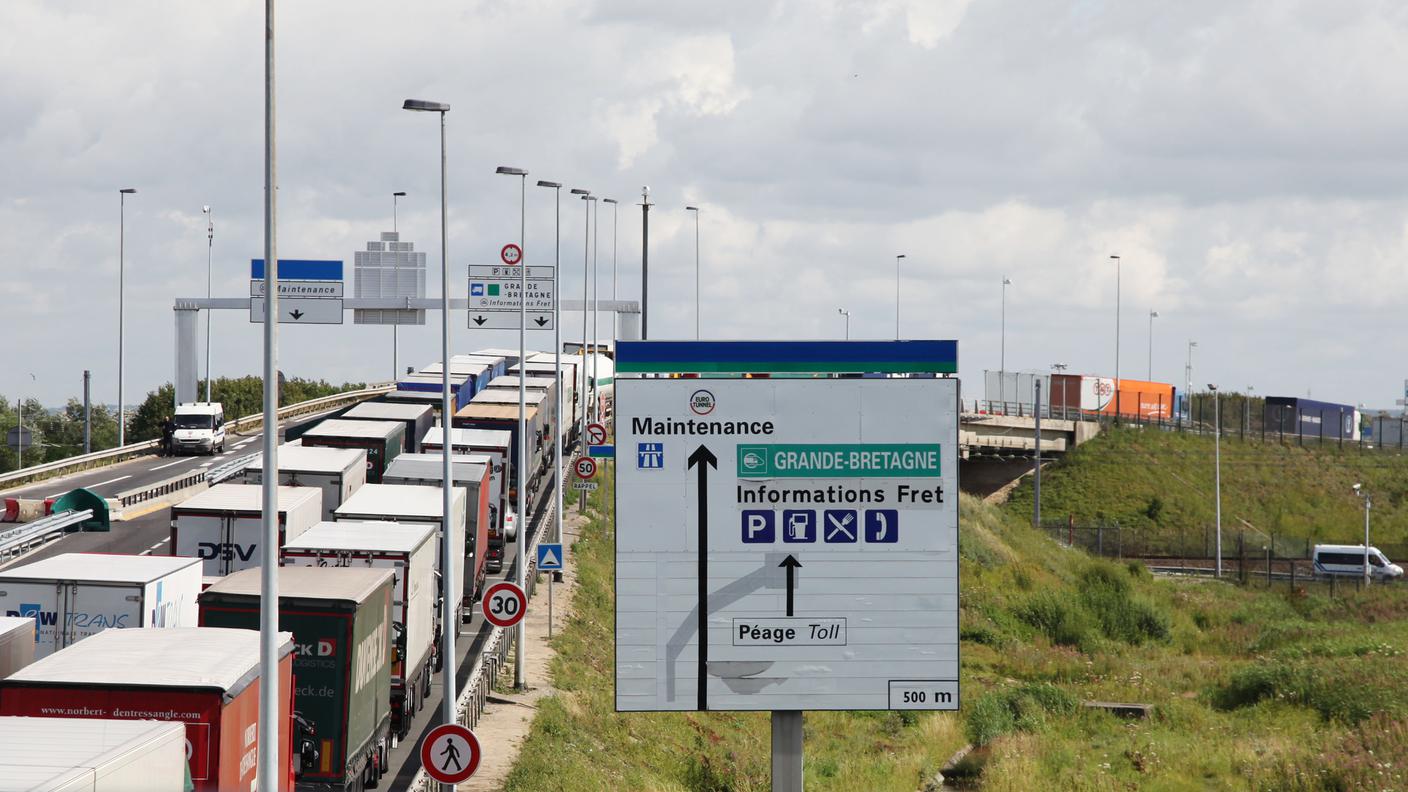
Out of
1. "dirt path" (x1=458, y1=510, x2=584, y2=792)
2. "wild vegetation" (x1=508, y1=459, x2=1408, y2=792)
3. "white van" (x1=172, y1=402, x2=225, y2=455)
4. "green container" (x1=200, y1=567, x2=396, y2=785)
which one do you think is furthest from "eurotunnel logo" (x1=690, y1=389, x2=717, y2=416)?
"white van" (x1=172, y1=402, x2=225, y2=455)

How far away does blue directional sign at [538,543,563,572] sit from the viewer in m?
29.2

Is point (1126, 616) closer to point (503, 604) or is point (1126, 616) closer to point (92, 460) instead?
point (503, 604)

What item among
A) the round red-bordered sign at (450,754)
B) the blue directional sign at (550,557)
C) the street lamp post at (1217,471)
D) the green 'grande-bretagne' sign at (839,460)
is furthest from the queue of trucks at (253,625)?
the street lamp post at (1217,471)

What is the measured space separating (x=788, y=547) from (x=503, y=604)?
8.45 m

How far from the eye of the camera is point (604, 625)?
1628 inches

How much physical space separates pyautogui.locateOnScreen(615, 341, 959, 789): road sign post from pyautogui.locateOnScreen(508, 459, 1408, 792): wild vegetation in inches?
312

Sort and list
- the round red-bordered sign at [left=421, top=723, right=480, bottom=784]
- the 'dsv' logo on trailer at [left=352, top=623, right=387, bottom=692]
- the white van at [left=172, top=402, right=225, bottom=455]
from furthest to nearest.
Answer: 1. the white van at [left=172, top=402, right=225, bottom=455]
2. the 'dsv' logo on trailer at [left=352, top=623, right=387, bottom=692]
3. the round red-bordered sign at [left=421, top=723, right=480, bottom=784]

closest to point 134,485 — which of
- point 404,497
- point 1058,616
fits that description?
point 404,497

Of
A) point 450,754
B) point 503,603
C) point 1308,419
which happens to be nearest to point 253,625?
point 450,754

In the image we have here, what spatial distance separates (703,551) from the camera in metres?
16.2

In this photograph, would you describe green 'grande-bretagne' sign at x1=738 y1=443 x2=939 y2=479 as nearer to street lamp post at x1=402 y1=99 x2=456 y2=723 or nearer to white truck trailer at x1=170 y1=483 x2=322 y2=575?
street lamp post at x1=402 y1=99 x2=456 y2=723

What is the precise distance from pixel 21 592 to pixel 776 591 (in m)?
11.2

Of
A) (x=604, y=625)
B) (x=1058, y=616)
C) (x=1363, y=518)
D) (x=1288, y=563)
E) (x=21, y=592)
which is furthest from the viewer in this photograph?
(x=1363, y=518)

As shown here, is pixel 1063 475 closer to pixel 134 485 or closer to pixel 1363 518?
pixel 1363 518
